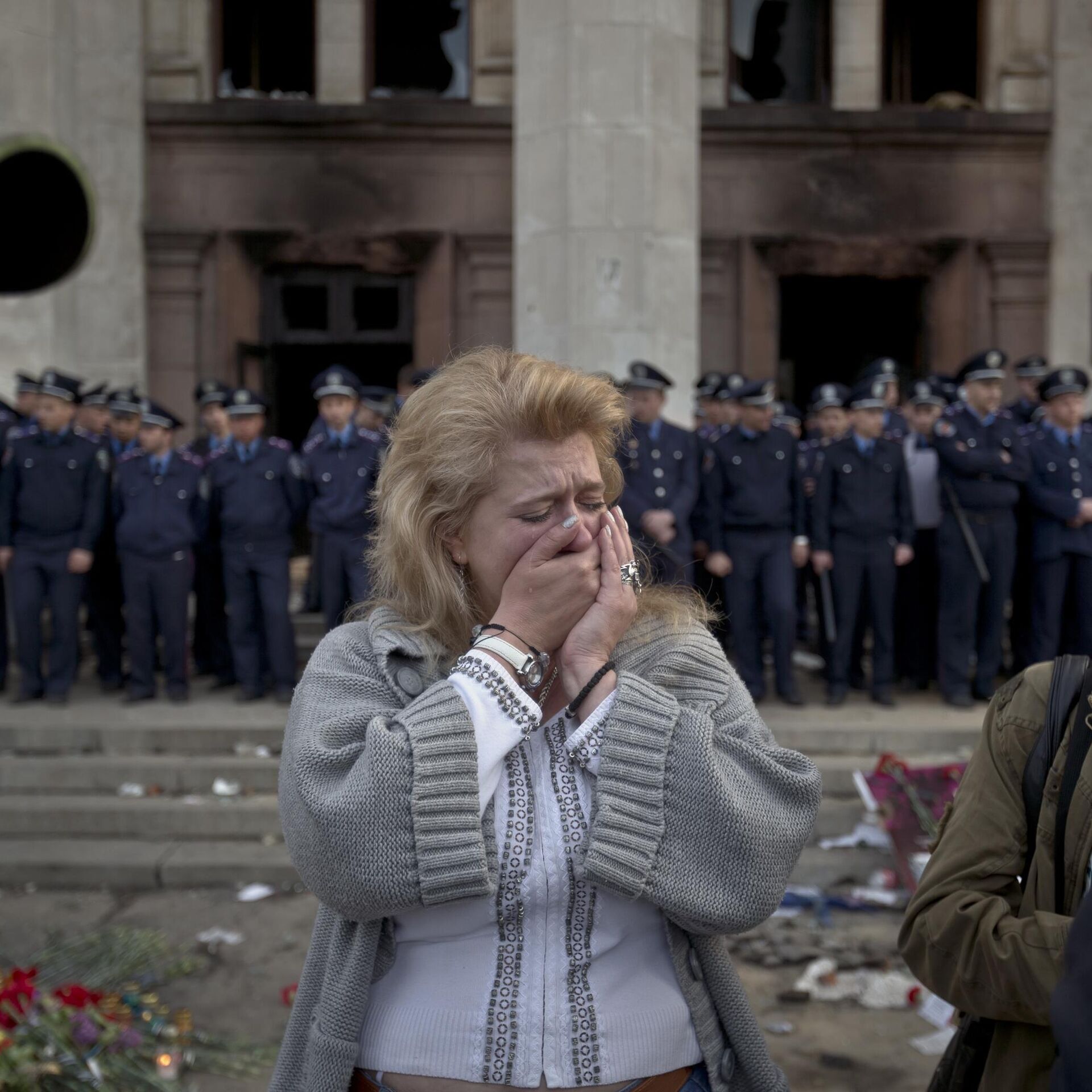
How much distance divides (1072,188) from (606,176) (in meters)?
6.17

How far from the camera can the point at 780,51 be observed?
47.5 ft

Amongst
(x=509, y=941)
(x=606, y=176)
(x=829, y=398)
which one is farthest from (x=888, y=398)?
(x=509, y=941)

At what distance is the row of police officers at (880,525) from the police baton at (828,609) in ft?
0.04

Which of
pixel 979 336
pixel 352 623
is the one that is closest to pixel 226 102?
pixel 979 336

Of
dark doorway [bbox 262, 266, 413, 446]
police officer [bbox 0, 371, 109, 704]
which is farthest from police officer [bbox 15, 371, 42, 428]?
dark doorway [bbox 262, 266, 413, 446]

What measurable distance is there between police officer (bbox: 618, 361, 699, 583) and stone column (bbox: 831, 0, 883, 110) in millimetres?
6708

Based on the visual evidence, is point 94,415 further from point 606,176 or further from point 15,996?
point 15,996

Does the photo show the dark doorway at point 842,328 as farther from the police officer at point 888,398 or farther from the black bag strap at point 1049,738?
the black bag strap at point 1049,738

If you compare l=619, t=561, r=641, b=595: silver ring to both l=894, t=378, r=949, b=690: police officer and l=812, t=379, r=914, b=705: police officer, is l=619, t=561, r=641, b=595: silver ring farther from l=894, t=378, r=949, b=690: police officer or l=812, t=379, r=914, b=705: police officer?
l=894, t=378, r=949, b=690: police officer

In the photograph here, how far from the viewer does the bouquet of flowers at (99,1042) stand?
12.8 feet

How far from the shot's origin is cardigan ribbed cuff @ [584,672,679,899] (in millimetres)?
1966

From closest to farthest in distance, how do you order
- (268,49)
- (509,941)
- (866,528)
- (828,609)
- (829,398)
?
(509,941)
(866,528)
(828,609)
(829,398)
(268,49)

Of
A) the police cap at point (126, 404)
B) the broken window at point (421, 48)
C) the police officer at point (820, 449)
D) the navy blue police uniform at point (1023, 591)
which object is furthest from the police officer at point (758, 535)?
the broken window at point (421, 48)

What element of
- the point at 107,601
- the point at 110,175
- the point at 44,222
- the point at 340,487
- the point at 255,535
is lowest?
the point at 107,601
